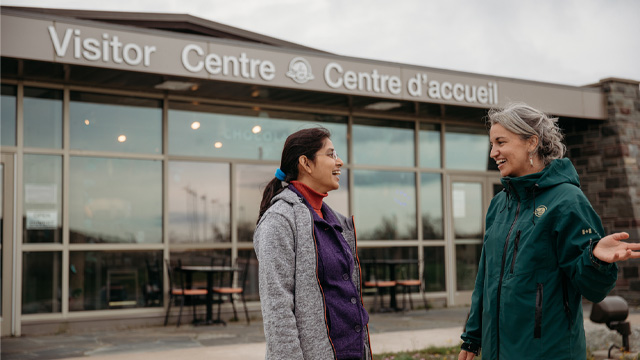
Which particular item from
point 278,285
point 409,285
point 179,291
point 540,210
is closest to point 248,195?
point 179,291

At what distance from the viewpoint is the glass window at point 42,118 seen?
27.0ft

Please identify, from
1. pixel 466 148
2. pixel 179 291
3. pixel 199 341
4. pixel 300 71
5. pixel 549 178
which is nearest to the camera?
pixel 549 178

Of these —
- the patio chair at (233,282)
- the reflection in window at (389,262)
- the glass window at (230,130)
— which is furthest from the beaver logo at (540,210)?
the reflection in window at (389,262)

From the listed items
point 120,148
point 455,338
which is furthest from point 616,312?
point 120,148

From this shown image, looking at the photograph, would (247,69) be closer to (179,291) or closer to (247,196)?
(247,196)

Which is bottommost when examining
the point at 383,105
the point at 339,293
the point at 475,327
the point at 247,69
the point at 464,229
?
the point at 475,327

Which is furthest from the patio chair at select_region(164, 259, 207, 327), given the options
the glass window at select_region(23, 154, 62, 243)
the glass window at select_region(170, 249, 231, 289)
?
the glass window at select_region(23, 154, 62, 243)

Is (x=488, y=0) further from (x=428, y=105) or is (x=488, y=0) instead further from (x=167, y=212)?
(x=167, y=212)

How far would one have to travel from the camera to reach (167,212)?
907 centimetres

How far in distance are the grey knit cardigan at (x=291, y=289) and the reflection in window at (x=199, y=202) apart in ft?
22.0

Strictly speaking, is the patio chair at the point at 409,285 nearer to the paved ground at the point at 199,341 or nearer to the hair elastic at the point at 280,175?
the paved ground at the point at 199,341

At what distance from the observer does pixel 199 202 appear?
9.37 meters

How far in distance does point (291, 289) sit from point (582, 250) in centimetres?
110

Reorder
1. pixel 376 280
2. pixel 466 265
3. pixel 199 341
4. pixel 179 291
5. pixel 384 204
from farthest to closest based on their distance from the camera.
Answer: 1. pixel 466 265
2. pixel 384 204
3. pixel 376 280
4. pixel 179 291
5. pixel 199 341
